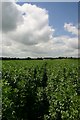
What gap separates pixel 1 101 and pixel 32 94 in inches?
339

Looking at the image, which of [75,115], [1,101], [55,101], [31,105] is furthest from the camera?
[31,105]

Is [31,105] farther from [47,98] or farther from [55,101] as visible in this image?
[55,101]

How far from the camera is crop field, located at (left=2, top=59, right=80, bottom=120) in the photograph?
39.8 feet

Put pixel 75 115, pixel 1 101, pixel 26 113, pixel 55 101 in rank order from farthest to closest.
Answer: pixel 26 113, pixel 55 101, pixel 75 115, pixel 1 101

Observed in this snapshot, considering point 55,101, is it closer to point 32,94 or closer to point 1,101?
point 32,94

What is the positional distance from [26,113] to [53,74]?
15.3 ft

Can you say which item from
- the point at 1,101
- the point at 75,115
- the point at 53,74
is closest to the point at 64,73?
the point at 53,74

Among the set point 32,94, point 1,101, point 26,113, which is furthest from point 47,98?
point 1,101

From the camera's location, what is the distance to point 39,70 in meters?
23.2

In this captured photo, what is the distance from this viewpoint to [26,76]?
61.8 ft

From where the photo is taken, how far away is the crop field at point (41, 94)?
1214 centimetres

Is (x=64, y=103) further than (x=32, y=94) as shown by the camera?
No

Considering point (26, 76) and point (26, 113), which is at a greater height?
point (26, 76)

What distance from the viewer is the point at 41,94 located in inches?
728
